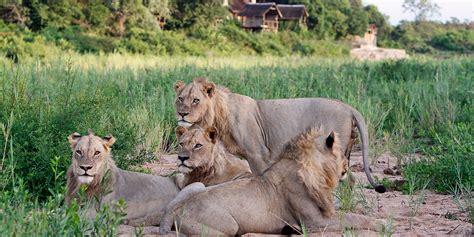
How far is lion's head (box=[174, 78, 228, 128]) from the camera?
6.63 m

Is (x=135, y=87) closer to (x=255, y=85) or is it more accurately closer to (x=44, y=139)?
(x=255, y=85)

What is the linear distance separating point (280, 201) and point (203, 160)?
1049 millimetres

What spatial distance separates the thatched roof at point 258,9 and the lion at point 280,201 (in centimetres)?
5406

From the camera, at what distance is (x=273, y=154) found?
6988 millimetres

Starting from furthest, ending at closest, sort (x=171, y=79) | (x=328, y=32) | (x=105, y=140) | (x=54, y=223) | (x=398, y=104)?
(x=328, y=32) < (x=171, y=79) < (x=398, y=104) < (x=105, y=140) < (x=54, y=223)

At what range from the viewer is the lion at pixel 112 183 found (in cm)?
502

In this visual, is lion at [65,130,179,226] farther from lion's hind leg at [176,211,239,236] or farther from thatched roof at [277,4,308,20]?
thatched roof at [277,4,308,20]

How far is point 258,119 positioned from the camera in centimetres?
719

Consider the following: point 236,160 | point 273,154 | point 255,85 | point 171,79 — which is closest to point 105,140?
point 236,160

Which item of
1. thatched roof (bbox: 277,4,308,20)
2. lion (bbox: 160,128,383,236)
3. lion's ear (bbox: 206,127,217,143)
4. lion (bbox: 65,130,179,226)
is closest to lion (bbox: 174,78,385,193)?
lion's ear (bbox: 206,127,217,143)

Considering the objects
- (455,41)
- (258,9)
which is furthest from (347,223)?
(455,41)

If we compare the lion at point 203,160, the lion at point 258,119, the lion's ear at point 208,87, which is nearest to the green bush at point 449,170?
the lion at point 258,119

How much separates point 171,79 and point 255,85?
1931mm

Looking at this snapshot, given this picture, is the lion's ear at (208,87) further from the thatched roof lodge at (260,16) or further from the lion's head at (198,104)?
the thatched roof lodge at (260,16)
